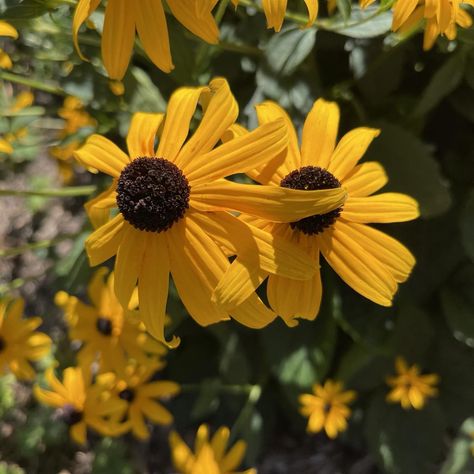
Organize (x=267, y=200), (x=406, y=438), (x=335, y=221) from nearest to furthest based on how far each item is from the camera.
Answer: (x=267, y=200)
(x=335, y=221)
(x=406, y=438)

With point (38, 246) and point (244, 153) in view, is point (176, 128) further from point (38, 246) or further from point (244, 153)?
point (38, 246)

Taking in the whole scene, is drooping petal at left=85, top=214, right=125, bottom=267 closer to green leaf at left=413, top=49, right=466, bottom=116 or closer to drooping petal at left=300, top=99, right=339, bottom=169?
drooping petal at left=300, top=99, right=339, bottom=169

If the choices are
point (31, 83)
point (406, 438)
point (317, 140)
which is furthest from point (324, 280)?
point (31, 83)

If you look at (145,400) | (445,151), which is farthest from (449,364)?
(145,400)

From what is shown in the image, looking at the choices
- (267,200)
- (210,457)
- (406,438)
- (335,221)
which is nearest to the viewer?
(267,200)


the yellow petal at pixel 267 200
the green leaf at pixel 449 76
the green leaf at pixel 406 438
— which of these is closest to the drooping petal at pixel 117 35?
the yellow petal at pixel 267 200

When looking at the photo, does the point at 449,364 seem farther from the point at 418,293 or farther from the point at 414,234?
the point at 414,234

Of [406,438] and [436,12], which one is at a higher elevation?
[436,12]
